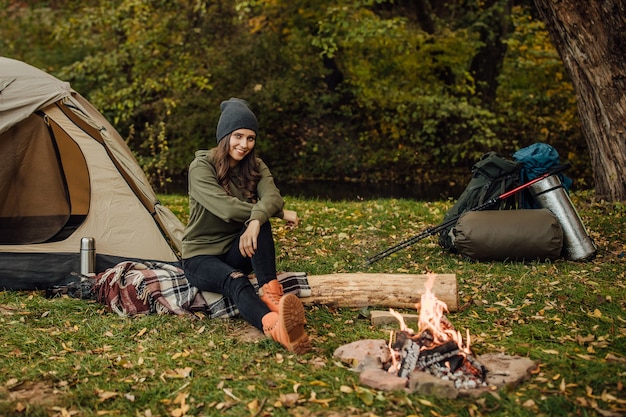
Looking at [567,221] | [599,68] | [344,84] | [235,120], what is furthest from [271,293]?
[344,84]

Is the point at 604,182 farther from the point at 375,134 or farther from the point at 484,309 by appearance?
the point at 375,134

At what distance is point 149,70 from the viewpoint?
40.5 ft

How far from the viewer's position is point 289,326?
3.67 meters

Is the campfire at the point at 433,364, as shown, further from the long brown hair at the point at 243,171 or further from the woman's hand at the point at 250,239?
the long brown hair at the point at 243,171

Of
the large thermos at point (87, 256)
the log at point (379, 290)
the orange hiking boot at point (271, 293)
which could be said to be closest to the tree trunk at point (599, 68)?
the log at point (379, 290)

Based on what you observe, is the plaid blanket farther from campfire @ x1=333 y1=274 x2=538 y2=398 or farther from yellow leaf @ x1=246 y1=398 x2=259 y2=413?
yellow leaf @ x1=246 y1=398 x2=259 y2=413

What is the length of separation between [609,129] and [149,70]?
821 cm

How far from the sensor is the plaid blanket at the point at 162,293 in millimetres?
4434

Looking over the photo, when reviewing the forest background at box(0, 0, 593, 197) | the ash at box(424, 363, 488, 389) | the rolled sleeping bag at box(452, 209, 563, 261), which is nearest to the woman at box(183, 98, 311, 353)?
the ash at box(424, 363, 488, 389)

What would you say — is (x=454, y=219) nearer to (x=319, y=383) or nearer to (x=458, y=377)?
(x=458, y=377)

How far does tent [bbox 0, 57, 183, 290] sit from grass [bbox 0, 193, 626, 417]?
43cm

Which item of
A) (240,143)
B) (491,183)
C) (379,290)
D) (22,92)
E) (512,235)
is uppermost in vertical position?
(22,92)

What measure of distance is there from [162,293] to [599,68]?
4830 mm

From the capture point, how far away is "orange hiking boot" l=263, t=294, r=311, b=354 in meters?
3.63
